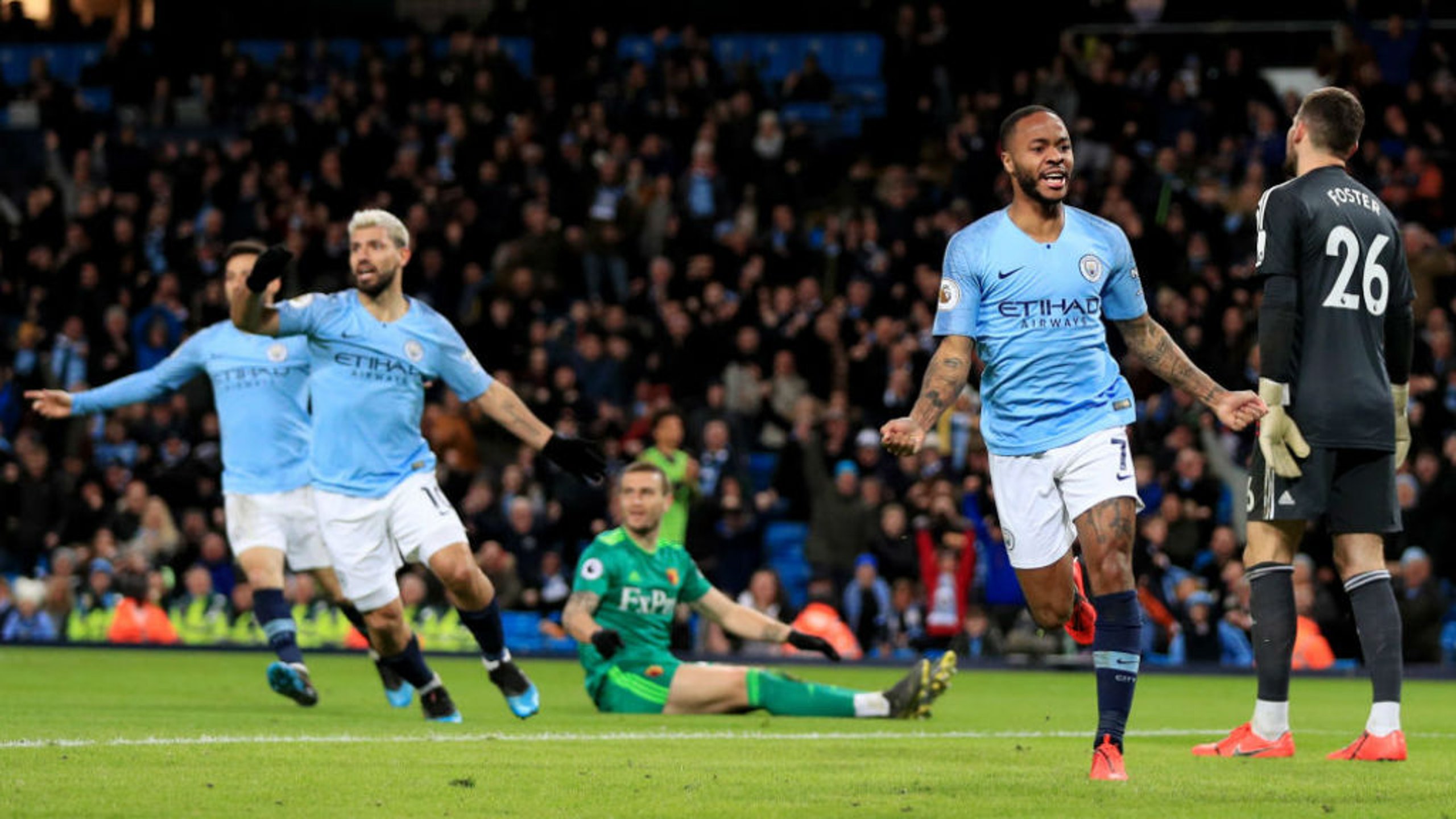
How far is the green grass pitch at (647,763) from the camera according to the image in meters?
6.75

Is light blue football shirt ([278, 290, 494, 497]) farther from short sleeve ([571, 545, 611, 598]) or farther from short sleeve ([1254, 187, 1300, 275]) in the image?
short sleeve ([1254, 187, 1300, 275])

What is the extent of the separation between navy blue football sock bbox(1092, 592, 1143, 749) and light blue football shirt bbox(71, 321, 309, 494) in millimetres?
6898

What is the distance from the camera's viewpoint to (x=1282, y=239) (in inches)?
348

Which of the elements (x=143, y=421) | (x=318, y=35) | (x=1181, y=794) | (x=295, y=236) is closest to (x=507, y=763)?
(x=1181, y=794)

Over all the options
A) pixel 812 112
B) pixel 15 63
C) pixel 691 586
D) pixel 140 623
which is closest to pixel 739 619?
pixel 691 586

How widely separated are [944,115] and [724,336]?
6.01 meters

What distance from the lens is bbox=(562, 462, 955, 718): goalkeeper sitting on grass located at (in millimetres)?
11531

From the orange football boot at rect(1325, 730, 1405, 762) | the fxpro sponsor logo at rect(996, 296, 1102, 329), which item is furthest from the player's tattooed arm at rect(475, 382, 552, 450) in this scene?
the orange football boot at rect(1325, 730, 1405, 762)

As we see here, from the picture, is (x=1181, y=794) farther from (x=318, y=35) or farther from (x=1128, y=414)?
(x=318, y=35)

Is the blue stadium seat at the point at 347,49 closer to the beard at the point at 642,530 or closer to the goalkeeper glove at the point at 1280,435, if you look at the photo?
the beard at the point at 642,530

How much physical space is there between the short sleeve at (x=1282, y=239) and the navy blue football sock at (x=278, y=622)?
6533 mm

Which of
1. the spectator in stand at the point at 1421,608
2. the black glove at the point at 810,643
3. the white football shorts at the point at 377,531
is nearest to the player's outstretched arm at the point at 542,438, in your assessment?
the white football shorts at the point at 377,531

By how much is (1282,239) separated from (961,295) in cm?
157

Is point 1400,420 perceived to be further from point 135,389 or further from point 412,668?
point 135,389
